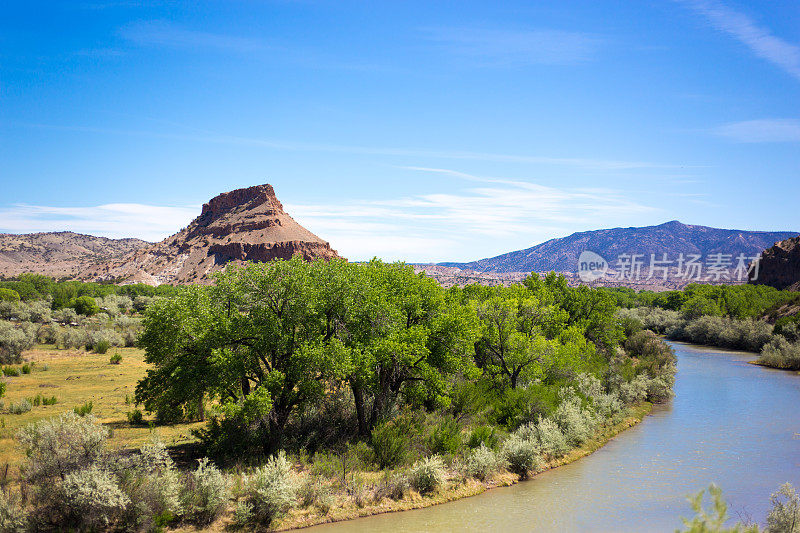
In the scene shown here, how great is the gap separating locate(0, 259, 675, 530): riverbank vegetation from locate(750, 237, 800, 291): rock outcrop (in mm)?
125170

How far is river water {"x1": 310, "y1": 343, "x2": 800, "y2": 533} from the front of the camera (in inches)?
733

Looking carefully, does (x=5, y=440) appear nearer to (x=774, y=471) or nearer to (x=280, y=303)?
(x=280, y=303)

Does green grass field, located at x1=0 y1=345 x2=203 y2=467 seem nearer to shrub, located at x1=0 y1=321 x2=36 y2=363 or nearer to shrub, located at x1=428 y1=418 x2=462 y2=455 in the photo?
shrub, located at x1=0 y1=321 x2=36 y2=363

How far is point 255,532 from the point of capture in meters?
17.0

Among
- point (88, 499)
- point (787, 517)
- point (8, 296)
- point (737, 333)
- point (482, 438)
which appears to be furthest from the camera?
point (8, 296)

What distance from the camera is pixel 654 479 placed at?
2311 centimetres

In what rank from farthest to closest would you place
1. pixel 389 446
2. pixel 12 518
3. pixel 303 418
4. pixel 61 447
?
pixel 303 418 → pixel 389 446 → pixel 61 447 → pixel 12 518

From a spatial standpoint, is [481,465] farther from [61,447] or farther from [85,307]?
[85,307]

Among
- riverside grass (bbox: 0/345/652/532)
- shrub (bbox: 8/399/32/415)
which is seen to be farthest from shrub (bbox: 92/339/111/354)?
shrub (bbox: 8/399/32/415)

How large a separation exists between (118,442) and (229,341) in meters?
8.66

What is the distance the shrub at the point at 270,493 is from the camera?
17.2 m

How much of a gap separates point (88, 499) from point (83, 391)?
25.6m

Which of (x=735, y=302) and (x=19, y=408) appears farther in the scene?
(x=735, y=302)

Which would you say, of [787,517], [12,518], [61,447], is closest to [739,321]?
[787,517]
